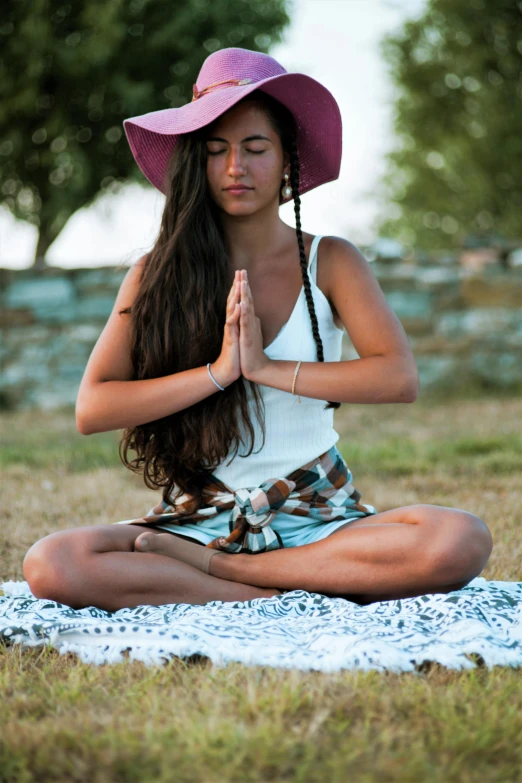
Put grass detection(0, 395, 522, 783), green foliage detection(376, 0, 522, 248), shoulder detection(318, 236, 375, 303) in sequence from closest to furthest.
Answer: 1. grass detection(0, 395, 522, 783)
2. shoulder detection(318, 236, 375, 303)
3. green foliage detection(376, 0, 522, 248)

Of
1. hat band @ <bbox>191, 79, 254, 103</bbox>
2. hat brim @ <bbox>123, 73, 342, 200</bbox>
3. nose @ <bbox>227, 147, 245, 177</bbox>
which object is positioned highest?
hat band @ <bbox>191, 79, 254, 103</bbox>

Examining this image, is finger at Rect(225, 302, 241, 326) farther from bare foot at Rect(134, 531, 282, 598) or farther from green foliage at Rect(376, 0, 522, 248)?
green foliage at Rect(376, 0, 522, 248)

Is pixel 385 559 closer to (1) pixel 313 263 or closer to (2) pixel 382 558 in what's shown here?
(2) pixel 382 558

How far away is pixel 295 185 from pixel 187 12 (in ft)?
26.6

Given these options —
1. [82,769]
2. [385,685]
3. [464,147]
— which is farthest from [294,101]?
[464,147]

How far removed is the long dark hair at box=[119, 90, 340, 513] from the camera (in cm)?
270

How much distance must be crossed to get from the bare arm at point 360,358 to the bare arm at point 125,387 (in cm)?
19

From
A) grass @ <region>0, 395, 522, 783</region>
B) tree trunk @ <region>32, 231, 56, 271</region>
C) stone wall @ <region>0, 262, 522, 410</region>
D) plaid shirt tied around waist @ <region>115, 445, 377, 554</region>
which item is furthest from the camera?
tree trunk @ <region>32, 231, 56, 271</region>

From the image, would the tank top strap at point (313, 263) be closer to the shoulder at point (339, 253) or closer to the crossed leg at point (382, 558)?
the shoulder at point (339, 253)

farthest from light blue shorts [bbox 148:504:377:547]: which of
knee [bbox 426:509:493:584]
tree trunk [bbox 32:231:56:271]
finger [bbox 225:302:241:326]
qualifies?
tree trunk [bbox 32:231:56:271]

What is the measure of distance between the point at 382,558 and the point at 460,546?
0.69 ft

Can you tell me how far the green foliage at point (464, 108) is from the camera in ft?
43.5

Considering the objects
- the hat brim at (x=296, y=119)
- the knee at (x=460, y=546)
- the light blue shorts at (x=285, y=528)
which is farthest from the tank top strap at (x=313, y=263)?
the knee at (x=460, y=546)

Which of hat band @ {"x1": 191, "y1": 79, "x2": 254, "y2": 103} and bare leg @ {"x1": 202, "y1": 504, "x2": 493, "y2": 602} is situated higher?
hat band @ {"x1": 191, "y1": 79, "x2": 254, "y2": 103}
